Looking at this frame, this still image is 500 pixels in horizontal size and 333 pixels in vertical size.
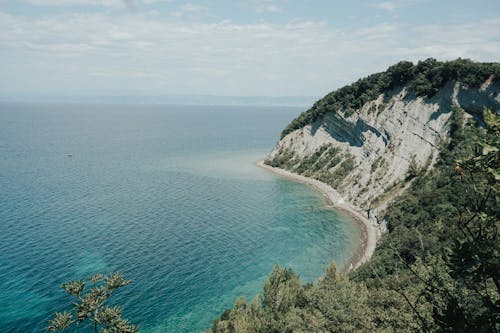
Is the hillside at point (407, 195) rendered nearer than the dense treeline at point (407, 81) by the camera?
Yes

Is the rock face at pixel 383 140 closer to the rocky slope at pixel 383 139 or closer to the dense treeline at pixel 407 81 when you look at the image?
the rocky slope at pixel 383 139

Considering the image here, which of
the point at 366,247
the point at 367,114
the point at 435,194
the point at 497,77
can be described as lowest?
the point at 366,247

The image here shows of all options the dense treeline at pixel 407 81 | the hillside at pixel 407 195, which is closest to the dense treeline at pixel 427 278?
the hillside at pixel 407 195

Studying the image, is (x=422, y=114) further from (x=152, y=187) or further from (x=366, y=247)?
(x=152, y=187)

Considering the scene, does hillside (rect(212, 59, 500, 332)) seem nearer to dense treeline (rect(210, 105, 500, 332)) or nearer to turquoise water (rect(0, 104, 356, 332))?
dense treeline (rect(210, 105, 500, 332))

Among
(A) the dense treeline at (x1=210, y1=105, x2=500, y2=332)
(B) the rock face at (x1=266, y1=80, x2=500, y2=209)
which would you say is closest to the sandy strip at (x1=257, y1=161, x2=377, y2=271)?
(B) the rock face at (x1=266, y1=80, x2=500, y2=209)

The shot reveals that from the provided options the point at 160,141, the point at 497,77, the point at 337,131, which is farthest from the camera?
the point at 160,141

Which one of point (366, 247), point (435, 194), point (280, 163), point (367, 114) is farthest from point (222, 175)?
point (435, 194)
